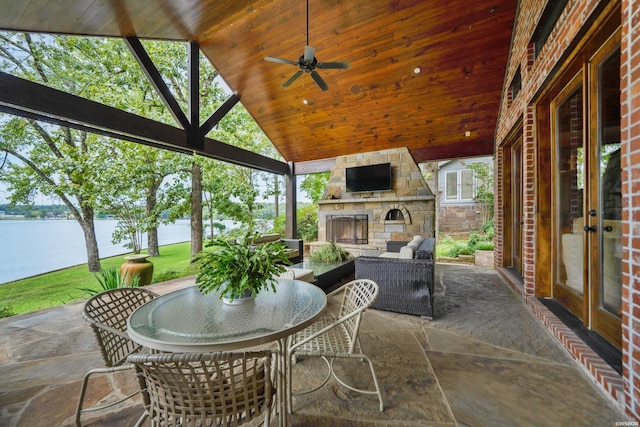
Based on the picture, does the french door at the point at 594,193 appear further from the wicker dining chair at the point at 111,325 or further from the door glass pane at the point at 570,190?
the wicker dining chair at the point at 111,325

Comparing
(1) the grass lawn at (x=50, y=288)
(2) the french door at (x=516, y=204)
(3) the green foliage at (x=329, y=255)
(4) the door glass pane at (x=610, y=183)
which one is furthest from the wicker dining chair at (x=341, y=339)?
(1) the grass lawn at (x=50, y=288)

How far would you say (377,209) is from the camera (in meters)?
6.13

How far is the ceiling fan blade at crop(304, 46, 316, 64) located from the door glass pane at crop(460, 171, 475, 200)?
293 inches

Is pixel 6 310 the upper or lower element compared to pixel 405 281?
lower

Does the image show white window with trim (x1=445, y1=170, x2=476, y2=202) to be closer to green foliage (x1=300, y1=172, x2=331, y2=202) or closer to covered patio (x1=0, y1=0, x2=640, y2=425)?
covered patio (x1=0, y1=0, x2=640, y2=425)

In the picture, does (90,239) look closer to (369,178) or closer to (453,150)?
(369,178)

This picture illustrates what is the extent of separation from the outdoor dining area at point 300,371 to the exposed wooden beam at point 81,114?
7.46 feet

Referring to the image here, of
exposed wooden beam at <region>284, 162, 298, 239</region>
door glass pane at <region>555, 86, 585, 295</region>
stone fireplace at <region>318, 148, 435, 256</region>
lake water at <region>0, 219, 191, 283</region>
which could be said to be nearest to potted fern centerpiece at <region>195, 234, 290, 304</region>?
door glass pane at <region>555, 86, 585, 295</region>

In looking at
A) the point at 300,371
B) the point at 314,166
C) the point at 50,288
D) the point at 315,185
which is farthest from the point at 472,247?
the point at 50,288

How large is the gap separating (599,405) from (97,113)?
517 centimetres

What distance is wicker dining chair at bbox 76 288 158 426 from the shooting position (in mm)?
1309

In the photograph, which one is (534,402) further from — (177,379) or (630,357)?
(177,379)

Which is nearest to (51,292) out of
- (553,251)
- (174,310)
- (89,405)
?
(89,405)

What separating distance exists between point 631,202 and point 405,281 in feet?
5.95
